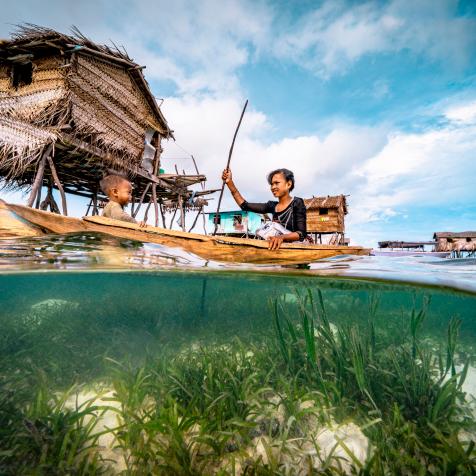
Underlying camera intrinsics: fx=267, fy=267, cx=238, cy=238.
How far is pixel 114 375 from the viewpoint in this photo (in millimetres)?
4215

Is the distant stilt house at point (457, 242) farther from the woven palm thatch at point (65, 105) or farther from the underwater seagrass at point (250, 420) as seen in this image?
the woven palm thatch at point (65, 105)

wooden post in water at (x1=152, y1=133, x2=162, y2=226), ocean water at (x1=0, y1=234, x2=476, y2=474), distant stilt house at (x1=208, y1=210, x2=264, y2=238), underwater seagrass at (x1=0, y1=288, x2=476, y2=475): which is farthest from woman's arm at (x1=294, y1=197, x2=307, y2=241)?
distant stilt house at (x1=208, y1=210, x2=264, y2=238)

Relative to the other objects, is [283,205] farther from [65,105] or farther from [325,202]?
[325,202]

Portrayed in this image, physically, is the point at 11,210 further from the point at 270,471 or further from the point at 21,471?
the point at 270,471

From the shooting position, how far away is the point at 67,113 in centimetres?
988

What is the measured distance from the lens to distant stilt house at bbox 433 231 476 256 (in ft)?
70.0

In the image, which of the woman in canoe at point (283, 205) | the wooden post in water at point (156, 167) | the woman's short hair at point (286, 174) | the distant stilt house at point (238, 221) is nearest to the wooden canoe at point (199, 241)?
the woman in canoe at point (283, 205)

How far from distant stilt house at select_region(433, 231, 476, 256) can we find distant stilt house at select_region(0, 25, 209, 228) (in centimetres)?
2082

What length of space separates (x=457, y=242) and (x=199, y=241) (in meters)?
25.1

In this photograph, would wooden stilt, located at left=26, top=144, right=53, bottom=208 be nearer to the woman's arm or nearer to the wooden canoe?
the wooden canoe

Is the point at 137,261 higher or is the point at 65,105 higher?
the point at 65,105

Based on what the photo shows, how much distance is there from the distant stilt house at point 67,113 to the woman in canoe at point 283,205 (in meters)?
7.20

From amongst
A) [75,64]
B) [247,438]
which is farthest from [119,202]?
[75,64]

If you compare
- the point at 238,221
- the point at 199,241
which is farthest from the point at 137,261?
the point at 238,221
